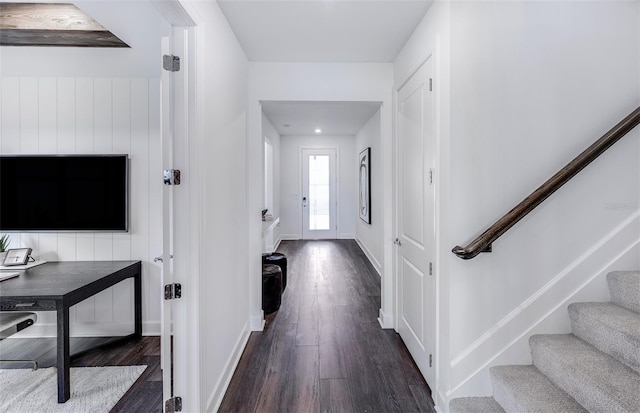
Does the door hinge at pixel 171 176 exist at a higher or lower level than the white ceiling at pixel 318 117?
lower

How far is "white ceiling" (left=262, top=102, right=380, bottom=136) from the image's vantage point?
12.9ft

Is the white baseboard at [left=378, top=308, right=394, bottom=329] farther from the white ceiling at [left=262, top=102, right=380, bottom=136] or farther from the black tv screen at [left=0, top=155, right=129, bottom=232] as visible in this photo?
the black tv screen at [left=0, top=155, right=129, bottom=232]

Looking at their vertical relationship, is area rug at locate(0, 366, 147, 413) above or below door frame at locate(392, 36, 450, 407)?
below

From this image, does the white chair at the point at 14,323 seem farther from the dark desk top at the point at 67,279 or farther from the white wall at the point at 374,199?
the white wall at the point at 374,199

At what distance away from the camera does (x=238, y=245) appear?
247 cm

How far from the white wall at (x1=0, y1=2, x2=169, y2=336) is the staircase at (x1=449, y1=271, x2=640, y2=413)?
2.68 m

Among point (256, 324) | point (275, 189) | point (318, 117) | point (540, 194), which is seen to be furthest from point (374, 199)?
point (540, 194)

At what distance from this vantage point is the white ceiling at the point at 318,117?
154 inches

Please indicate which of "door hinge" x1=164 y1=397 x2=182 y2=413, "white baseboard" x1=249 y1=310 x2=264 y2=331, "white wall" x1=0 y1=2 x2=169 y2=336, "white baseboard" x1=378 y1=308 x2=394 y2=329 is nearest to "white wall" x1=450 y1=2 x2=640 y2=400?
"white baseboard" x1=378 y1=308 x2=394 y2=329

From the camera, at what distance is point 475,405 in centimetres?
165

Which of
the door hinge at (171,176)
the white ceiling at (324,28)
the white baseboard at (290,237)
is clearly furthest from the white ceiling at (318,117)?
the white baseboard at (290,237)

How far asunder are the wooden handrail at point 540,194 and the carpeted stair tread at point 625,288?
639 millimetres

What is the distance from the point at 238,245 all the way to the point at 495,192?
1.85 m

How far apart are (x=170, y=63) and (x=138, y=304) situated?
7.14 feet
